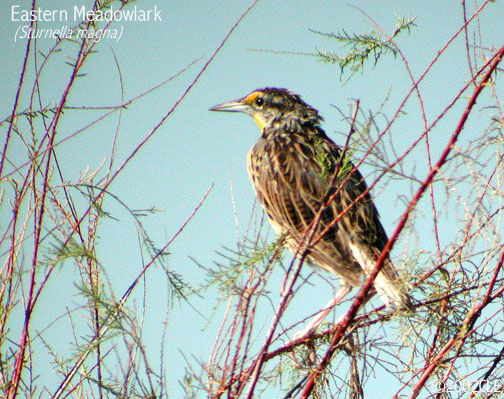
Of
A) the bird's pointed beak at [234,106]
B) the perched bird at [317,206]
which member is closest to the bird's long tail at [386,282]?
the perched bird at [317,206]

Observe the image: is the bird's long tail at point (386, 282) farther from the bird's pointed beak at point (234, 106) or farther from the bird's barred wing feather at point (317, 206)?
the bird's pointed beak at point (234, 106)

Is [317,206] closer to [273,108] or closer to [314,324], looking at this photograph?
[314,324]

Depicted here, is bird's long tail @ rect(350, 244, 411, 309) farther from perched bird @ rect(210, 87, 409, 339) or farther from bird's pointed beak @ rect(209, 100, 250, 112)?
bird's pointed beak @ rect(209, 100, 250, 112)

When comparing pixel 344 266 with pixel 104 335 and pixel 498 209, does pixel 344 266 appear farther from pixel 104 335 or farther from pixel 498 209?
pixel 104 335

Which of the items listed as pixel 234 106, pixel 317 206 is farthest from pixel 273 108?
pixel 317 206

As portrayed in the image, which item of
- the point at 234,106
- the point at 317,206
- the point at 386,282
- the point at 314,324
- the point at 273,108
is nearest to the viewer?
the point at 386,282

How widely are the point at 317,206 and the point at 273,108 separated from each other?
Result: 148cm

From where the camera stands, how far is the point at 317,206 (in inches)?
145

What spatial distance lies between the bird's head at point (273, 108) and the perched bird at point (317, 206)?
0.25 feet

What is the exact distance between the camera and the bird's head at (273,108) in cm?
486

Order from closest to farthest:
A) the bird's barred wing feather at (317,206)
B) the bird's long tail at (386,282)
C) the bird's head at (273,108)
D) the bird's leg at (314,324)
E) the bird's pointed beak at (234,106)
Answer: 1. the bird's long tail at (386,282)
2. the bird's leg at (314,324)
3. the bird's barred wing feather at (317,206)
4. the bird's head at (273,108)
5. the bird's pointed beak at (234,106)

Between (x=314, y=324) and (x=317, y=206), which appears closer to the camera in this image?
(x=314, y=324)

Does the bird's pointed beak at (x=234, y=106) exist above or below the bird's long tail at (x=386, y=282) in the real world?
above

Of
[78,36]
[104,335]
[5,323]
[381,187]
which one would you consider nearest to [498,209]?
[381,187]
